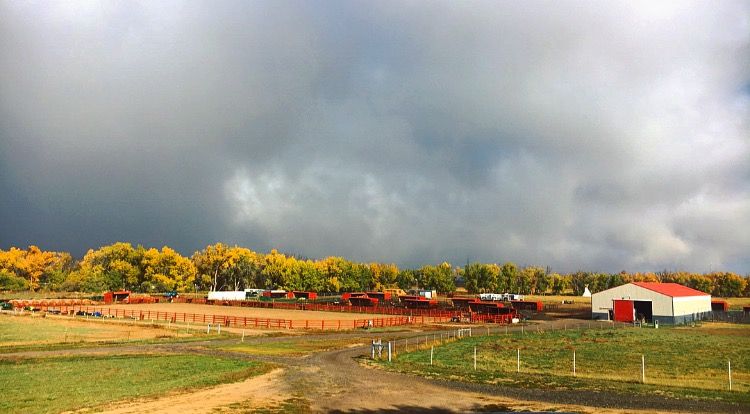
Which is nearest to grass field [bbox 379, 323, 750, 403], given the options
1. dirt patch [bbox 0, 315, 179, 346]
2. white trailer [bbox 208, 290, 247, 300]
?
dirt patch [bbox 0, 315, 179, 346]

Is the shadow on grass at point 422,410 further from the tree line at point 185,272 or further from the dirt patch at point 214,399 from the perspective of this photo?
the tree line at point 185,272

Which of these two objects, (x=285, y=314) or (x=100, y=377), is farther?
(x=285, y=314)

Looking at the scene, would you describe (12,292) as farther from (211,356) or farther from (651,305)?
(651,305)

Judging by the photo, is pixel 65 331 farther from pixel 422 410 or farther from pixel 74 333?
pixel 422 410

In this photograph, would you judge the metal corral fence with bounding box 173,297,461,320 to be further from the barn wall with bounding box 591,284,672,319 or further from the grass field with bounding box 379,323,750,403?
the grass field with bounding box 379,323,750,403

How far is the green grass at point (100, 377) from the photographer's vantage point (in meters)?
22.0

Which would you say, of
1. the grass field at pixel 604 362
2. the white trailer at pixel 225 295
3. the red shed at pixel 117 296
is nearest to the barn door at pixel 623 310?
the grass field at pixel 604 362

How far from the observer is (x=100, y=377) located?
27.9 meters

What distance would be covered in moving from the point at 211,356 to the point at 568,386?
80.5 feet

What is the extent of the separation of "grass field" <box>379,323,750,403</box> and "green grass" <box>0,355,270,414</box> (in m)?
11.5

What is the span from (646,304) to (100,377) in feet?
254

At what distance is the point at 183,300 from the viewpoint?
403 feet

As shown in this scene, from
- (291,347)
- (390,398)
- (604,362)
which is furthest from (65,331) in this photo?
(604,362)

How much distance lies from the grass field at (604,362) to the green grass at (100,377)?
11.5 meters
